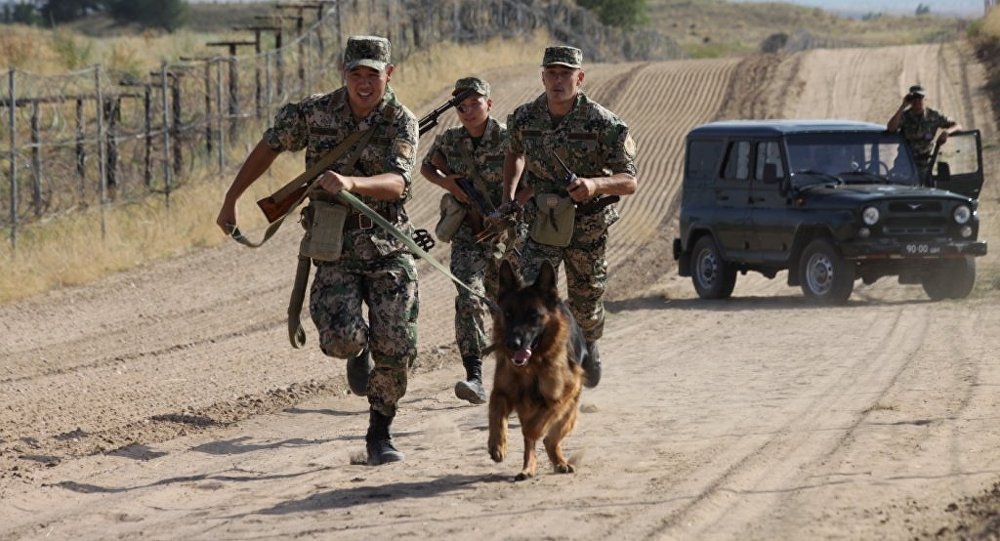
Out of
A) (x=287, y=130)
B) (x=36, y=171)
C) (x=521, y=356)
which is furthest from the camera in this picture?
(x=36, y=171)

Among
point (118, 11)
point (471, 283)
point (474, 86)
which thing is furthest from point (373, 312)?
point (118, 11)

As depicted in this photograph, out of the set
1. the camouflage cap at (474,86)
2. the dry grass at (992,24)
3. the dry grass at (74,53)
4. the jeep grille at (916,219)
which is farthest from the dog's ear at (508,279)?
the dry grass at (992,24)

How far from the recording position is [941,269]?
1638 centimetres

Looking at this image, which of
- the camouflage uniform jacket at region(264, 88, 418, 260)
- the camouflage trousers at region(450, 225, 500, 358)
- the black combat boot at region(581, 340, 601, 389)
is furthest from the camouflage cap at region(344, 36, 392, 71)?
the black combat boot at region(581, 340, 601, 389)

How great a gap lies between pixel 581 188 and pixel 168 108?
16.1 metres

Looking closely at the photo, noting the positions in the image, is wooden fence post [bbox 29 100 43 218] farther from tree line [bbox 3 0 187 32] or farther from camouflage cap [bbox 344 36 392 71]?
tree line [bbox 3 0 187 32]

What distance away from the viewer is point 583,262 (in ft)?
30.2

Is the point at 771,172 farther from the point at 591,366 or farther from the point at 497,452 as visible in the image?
the point at 497,452

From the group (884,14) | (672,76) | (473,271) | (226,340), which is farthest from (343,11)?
(884,14)

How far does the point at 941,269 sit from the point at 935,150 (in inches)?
69.5

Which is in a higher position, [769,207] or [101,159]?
[769,207]

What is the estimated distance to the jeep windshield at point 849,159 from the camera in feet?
54.5

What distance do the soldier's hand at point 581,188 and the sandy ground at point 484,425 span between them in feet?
4.28

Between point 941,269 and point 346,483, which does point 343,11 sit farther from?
point 346,483
